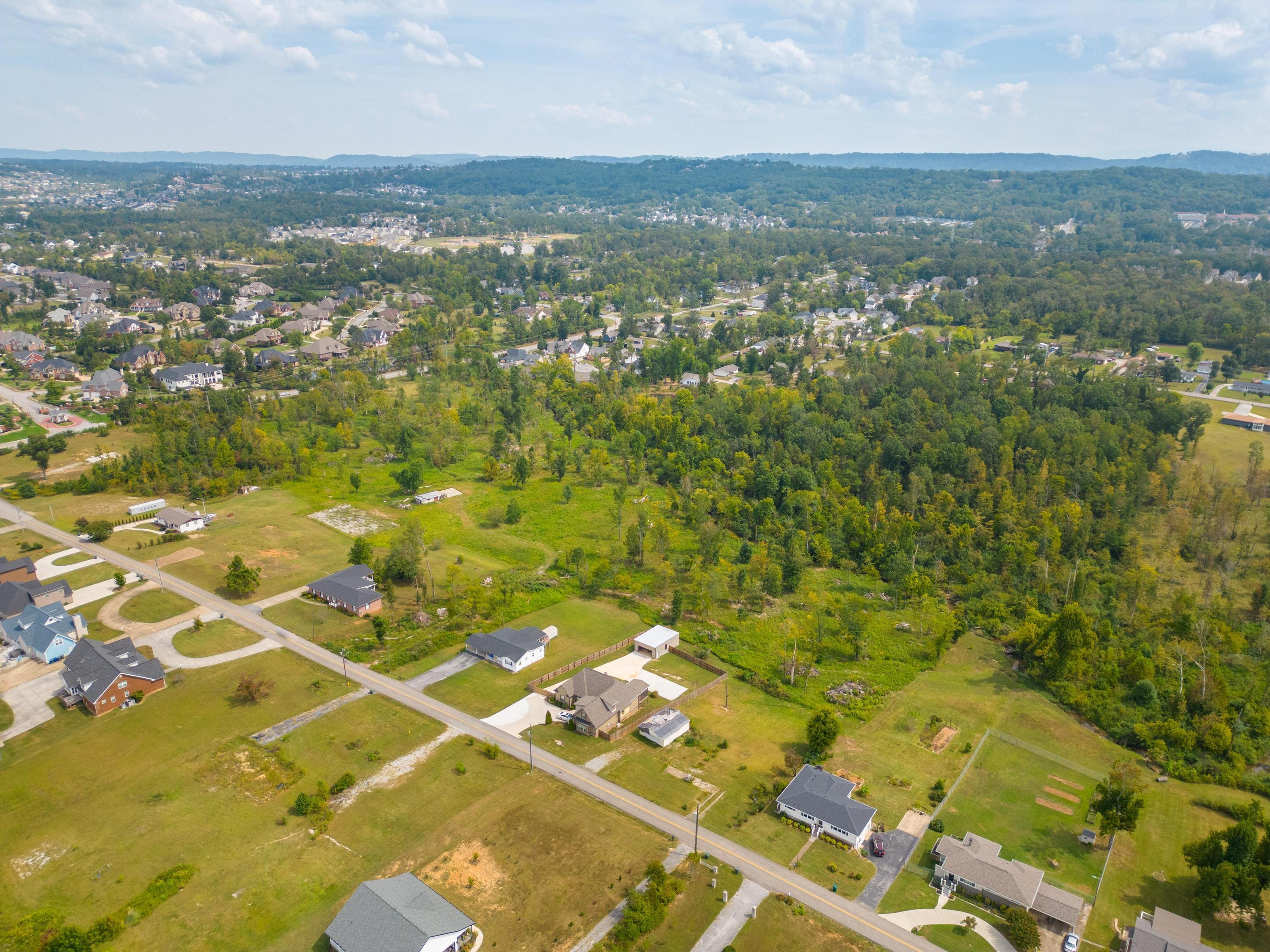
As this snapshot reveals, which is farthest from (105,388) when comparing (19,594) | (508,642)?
(508,642)

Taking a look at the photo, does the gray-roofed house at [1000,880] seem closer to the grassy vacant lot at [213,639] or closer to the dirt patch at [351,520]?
the grassy vacant lot at [213,639]

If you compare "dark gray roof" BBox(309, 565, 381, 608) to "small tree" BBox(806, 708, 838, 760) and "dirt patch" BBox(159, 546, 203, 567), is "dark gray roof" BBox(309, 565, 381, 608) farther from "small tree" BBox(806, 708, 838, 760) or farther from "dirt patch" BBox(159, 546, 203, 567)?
"small tree" BBox(806, 708, 838, 760)

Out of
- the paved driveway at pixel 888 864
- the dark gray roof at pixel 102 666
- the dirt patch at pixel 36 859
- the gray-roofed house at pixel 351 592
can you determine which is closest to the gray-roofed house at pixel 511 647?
the gray-roofed house at pixel 351 592

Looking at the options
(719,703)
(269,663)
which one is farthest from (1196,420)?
(269,663)

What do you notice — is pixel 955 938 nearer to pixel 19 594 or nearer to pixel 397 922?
pixel 397 922

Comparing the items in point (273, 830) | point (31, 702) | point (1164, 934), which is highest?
point (273, 830)

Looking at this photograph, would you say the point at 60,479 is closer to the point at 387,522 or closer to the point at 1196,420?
the point at 387,522
